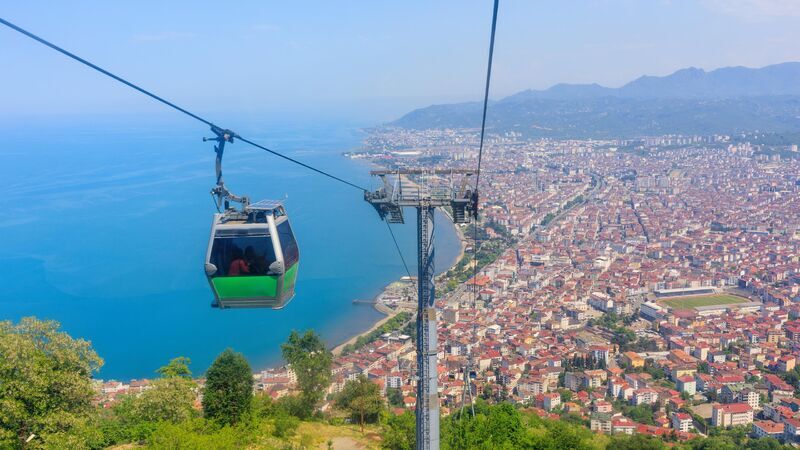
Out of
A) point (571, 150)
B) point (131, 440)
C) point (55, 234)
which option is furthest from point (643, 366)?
point (571, 150)

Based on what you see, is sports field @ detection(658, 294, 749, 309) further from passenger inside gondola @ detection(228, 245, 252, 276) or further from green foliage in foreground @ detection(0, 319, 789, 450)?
passenger inside gondola @ detection(228, 245, 252, 276)

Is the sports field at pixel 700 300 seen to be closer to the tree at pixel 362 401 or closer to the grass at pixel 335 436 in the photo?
the tree at pixel 362 401

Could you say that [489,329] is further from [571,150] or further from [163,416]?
[571,150]

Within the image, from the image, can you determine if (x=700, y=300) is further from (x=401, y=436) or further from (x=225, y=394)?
(x=225, y=394)

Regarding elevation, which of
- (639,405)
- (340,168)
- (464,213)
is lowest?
(639,405)

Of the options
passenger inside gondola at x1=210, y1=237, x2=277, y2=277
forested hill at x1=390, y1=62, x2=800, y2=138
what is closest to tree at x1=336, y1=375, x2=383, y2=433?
passenger inside gondola at x1=210, y1=237, x2=277, y2=277

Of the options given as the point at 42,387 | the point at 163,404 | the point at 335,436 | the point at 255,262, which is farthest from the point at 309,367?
the point at 255,262

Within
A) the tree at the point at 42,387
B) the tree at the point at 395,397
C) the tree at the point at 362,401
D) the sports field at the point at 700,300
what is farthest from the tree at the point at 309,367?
the sports field at the point at 700,300
